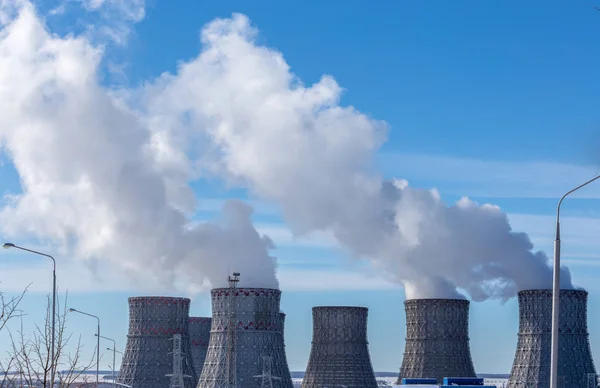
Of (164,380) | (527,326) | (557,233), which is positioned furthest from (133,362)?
(557,233)

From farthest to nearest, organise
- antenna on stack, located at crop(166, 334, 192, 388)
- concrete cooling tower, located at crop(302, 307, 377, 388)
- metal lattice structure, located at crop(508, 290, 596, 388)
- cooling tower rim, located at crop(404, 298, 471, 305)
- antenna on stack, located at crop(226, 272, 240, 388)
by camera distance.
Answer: concrete cooling tower, located at crop(302, 307, 377, 388) < cooling tower rim, located at crop(404, 298, 471, 305) < antenna on stack, located at crop(166, 334, 192, 388) < metal lattice structure, located at crop(508, 290, 596, 388) < antenna on stack, located at crop(226, 272, 240, 388)

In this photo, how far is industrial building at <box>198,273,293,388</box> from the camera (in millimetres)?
75250

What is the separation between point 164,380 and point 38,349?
74.9 metres

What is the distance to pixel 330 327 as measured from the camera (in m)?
82.4

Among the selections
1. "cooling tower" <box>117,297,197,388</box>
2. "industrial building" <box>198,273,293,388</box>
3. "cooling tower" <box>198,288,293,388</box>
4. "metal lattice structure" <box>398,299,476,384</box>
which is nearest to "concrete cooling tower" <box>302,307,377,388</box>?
"metal lattice structure" <box>398,299,476,384</box>

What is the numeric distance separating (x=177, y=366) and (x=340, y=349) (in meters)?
14.6

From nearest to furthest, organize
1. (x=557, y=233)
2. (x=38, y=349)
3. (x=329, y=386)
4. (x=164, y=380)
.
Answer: (x=38, y=349)
(x=557, y=233)
(x=329, y=386)
(x=164, y=380)

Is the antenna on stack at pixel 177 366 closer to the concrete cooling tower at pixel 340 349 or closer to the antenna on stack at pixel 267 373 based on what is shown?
the antenna on stack at pixel 267 373

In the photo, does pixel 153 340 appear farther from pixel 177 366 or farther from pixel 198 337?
pixel 198 337

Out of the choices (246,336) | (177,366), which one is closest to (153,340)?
(177,366)

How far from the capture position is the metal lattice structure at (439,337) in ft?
268

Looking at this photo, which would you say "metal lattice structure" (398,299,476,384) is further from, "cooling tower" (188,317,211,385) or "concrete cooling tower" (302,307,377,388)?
"cooling tower" (188,317,211,385)

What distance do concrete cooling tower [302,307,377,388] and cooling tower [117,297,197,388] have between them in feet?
39.9

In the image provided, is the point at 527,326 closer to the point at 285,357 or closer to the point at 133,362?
the point at 285,357
